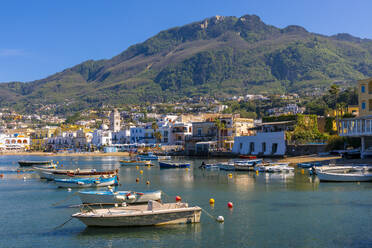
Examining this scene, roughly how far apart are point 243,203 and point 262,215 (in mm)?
4740

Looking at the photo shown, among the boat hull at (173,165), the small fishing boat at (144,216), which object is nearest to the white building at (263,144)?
the boat hull at (173,165)

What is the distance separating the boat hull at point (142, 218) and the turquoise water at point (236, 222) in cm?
35

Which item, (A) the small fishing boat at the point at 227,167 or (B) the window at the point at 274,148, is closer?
(A) the small fishing boat at the point at 227,167

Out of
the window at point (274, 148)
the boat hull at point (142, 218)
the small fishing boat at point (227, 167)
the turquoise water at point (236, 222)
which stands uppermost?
the window at point (274, 148)

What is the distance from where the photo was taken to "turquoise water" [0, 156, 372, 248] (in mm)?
21609

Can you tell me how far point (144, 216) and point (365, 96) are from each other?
179 ft

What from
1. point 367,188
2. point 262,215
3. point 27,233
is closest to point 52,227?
point 27,233

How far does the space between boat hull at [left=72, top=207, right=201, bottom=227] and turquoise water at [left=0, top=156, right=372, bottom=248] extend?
35 cm

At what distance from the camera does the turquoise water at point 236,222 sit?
21.6 metres

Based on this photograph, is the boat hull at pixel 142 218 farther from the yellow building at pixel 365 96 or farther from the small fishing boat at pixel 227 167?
the yellow building at pixel 365 96

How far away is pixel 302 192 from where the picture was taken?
3769cm

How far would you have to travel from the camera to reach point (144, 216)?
23516mm

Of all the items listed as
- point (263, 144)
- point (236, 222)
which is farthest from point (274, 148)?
point (236, 222)

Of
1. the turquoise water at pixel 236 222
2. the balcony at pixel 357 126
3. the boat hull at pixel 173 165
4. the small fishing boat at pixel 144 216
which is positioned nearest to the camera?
the turquoise water at pixel 236 222
